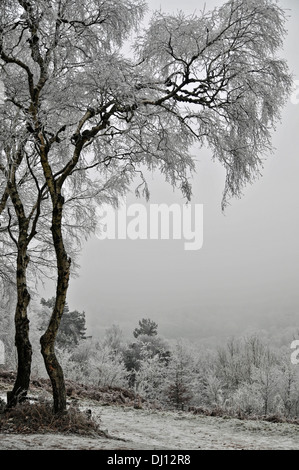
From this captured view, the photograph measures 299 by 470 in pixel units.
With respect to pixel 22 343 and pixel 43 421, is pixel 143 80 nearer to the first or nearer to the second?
pixel 22 343

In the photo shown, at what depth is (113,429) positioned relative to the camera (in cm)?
758

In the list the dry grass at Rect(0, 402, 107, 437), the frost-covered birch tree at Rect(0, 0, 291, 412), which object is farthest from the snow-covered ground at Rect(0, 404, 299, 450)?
the frost-covered birch tree at Rect(0, 0, 291, 412)

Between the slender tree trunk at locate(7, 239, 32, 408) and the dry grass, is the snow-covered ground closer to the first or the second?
the dry grass

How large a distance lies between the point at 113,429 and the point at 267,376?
16.9 m

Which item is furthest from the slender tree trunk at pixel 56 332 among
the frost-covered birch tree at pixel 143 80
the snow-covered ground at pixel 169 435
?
the snow-covered ground at pixel 169 435

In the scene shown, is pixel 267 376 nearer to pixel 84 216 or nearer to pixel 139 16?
pixel 84 216

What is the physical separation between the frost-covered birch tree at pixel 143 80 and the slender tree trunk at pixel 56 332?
2 centimetres

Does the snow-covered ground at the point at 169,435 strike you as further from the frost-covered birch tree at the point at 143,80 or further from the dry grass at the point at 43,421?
the frost-covered birch tree at the point at 143,80

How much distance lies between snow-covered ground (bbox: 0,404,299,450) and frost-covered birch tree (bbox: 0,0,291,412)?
1285 mm

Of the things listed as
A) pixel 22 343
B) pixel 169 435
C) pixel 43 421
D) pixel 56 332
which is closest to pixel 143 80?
pixel 56 332

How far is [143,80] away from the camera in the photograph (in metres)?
6.62

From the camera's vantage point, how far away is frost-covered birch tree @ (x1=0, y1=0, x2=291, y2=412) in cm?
649
